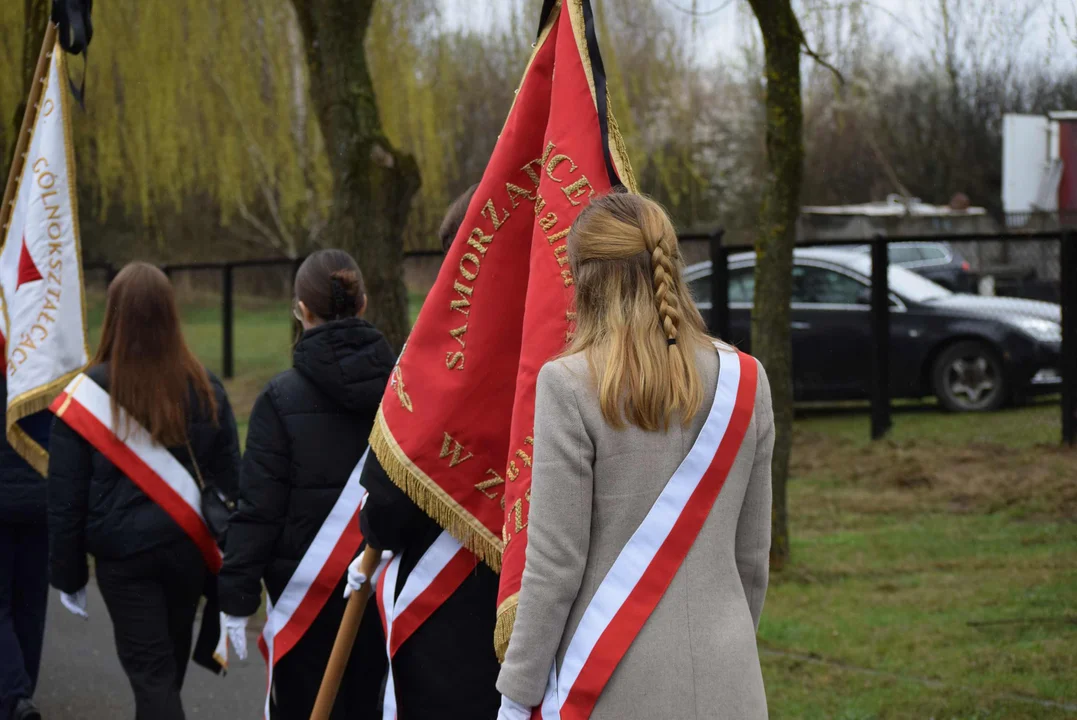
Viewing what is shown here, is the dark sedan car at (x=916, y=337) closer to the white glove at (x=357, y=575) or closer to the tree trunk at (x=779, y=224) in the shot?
the tree trunk at (x=779, y=224)

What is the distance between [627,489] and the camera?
2.46 meters

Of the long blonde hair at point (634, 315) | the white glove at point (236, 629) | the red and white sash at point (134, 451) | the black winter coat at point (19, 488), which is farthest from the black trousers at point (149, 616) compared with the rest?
the long blonde hair at point (634, 315)

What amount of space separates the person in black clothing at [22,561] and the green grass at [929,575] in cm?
307

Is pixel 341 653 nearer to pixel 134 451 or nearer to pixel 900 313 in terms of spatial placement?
pixel 134 451

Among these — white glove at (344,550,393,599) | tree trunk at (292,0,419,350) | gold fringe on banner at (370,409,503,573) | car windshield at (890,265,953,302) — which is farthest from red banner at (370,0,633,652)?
car windshield at (890,265,953,302)

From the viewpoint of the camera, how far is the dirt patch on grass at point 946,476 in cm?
828

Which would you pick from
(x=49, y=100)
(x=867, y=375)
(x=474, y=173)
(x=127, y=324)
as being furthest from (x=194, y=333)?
(x=127, y=324)

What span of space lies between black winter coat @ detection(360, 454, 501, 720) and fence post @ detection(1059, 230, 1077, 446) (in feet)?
24.6

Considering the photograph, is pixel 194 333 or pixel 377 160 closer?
pixel 377 160

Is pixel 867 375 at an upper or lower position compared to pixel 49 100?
lower

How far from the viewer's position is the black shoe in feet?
16.0

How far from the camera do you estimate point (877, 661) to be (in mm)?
5383

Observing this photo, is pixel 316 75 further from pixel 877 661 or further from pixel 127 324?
pixel 877 661

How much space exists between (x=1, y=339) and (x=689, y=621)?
4331 millimetres
